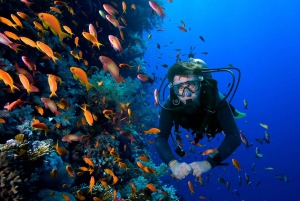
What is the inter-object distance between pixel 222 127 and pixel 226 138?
228 mm

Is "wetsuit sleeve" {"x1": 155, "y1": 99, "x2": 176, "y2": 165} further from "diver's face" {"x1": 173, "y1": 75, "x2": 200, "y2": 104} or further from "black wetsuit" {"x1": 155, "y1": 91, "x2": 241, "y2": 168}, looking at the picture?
"diver's face" {"x1": 173, "y1": 75, "x2": 200, "y2": 104}

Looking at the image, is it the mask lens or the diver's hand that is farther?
the mask lens

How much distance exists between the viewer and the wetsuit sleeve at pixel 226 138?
9.25 ft

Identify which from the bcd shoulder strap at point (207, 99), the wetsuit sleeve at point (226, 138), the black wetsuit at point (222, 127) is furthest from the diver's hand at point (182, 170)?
the bcd shoulder strap at point (207, 99)

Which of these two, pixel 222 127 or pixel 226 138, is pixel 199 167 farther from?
pixel 222 127

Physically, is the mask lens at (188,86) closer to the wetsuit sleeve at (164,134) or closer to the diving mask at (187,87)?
the diving mask at (187,87)

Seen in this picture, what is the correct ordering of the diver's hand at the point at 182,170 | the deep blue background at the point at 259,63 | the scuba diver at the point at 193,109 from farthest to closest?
the deep blue background at the point at 259,63, the scuba diver at the point at 193,109, the diver's hand at the point at 182,170

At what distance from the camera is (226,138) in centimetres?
293

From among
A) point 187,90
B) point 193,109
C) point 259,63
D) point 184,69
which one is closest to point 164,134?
point 193,109

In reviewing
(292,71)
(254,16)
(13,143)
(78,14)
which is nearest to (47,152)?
(13,143)

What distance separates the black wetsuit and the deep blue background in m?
46.5

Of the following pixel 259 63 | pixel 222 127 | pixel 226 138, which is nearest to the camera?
pixel 226 138

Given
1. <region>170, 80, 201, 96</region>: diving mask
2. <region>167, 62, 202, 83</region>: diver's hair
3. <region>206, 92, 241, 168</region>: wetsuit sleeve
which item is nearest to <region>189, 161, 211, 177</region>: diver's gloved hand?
<region>206, 92, 241, 168</region>: wetsuit sleeve

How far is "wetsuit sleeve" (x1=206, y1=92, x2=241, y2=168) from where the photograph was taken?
9.25ft
